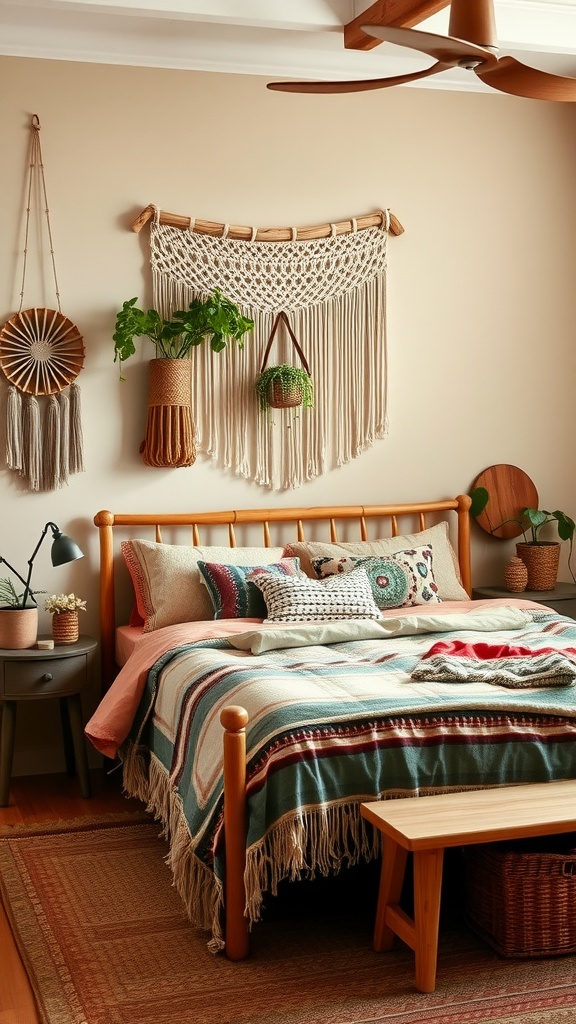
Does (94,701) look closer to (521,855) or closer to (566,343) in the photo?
(521,855)

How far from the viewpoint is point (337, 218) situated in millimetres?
4664

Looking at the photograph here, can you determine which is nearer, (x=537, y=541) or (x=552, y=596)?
(x=552, y=596)

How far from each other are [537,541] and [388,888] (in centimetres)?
260

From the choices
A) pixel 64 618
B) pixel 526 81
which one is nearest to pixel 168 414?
pixel 64 618

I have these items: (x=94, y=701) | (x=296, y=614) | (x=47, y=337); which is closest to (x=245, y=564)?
(x=296, y=614)

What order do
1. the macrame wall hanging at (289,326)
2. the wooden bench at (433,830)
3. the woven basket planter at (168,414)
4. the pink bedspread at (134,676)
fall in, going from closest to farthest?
the wooden bench at (433,830), the pink bedspread at (134,676), the woven basket planter at (168,414), the macrame wall hanging at (289,326)

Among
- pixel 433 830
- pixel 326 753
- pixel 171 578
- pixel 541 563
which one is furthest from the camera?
pixel 541 563

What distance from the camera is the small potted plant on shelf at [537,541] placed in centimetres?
480

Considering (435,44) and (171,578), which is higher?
(435,44)

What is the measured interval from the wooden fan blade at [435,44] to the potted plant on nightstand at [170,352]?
1.73m

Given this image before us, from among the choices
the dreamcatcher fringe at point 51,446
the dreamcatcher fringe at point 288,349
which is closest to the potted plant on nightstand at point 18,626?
the dreamcatcher fringe at point 51,446

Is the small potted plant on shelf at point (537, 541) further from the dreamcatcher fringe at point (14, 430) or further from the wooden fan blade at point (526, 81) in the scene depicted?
the wooden fan blade at point (526, 81)

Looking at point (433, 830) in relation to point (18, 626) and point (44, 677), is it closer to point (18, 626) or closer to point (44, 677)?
point (44, 677)

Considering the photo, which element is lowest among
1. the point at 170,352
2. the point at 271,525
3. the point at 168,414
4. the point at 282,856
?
the point at 282,856
